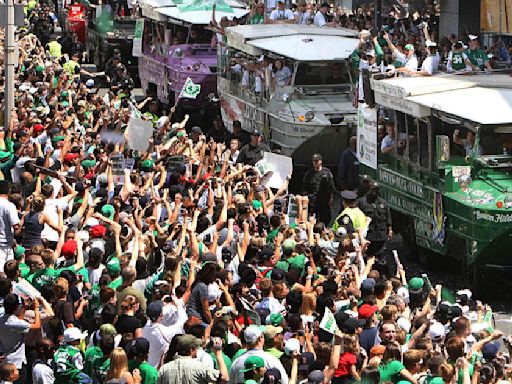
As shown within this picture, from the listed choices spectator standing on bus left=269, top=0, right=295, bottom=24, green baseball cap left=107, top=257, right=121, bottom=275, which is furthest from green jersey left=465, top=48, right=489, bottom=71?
green baseball cap left=107, top=257, right=121, bottom=275

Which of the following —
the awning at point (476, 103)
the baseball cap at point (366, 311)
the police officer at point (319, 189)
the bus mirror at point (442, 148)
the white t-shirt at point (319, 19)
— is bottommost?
the police officer at point (319, 189)

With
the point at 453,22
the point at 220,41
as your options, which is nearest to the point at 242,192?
the point at 220,41

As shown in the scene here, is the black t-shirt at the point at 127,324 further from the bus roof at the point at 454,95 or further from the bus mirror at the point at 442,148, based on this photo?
the bus mirror at the point at 442,148

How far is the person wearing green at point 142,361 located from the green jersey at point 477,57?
43.7 feet

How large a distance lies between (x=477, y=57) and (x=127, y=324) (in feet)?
42.7

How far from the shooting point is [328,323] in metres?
12.1

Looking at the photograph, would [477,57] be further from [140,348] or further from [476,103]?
[140,348]

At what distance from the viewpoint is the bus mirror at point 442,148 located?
1842 cm

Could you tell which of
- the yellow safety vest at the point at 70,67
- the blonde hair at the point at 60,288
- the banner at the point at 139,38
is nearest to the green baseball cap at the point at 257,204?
the blonde hair at the point at 60,288

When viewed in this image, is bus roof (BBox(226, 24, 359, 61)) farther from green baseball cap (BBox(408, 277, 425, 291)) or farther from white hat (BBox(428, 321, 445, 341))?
white hat (BBox(428, 321, 445, 341))

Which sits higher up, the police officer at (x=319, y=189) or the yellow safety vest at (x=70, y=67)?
the yellow safety vest at (x=70, y=67)

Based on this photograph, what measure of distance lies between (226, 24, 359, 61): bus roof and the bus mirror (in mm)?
6854

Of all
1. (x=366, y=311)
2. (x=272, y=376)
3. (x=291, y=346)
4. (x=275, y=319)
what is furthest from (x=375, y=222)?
(x=272, y=376)

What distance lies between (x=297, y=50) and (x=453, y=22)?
7.83 meters
